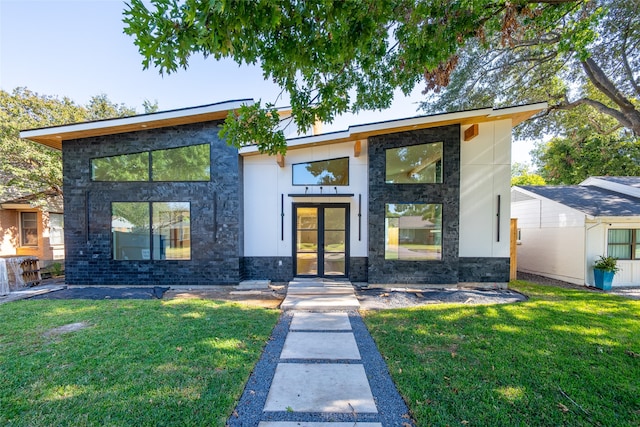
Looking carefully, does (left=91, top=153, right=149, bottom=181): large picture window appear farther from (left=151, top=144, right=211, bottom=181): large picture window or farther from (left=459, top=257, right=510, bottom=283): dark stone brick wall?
(left=459, top=257, right=510, bottom=283): dark stone brick wall

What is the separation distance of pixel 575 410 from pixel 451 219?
508cm

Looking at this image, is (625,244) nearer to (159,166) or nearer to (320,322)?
(320,322)

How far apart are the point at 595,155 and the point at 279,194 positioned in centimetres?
1782

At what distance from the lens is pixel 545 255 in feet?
30.5

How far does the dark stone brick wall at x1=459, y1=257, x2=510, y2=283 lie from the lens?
7258 mm

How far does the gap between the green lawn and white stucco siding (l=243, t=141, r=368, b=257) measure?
2.56 meters

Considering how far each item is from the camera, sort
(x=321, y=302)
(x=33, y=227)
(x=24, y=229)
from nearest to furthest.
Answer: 1. (x=321, y=302)
2. (x=24, y=229)
3. (x=33, y=227)

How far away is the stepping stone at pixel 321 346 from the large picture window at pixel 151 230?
463cm

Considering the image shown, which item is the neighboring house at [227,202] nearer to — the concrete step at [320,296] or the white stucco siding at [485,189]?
the white stucco siding at [485,189]

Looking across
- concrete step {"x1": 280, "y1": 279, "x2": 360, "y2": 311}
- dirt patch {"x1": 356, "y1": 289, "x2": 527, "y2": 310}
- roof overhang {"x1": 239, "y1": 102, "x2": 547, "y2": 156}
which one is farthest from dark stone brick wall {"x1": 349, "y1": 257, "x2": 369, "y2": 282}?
roof overhang {"x1": 239, "y1": 102, "x2": 547, "y2": 156}

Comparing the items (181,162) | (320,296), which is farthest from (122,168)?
(320,296)

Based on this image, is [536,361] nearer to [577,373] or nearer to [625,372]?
[577,373]

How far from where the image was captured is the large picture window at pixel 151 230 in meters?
7.23

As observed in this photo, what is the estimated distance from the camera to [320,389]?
9.29 feet
